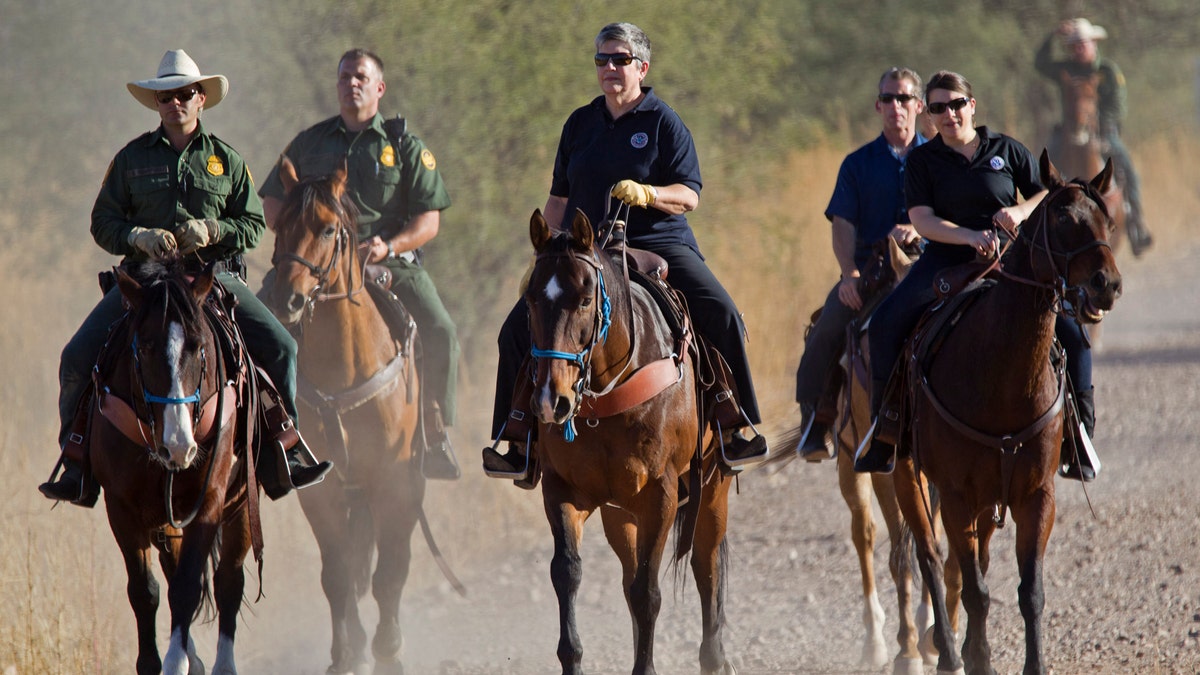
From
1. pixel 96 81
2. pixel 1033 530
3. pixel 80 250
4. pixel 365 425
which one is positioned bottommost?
pixel 1033 530

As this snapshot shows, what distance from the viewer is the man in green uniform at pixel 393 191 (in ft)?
30.5

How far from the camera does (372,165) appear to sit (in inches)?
372

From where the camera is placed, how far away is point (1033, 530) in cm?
671

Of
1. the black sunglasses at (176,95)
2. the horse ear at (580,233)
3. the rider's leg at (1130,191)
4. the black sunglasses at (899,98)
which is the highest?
the rider's leg at (1130,191)

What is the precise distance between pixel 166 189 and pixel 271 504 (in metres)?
4.63

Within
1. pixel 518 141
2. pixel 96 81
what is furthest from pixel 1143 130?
pixel 96 81

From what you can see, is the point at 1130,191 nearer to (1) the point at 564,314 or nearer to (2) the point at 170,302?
(1) the point at 564,314

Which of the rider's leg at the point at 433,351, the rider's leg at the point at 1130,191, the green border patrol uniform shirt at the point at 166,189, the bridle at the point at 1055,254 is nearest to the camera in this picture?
the bridle at the point at 1055,254

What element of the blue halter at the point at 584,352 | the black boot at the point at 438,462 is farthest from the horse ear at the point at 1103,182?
the black boot at the point at 438,462

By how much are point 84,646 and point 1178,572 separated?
21.3ft

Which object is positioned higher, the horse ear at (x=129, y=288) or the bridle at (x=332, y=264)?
the bridle at (x=332, y=264)

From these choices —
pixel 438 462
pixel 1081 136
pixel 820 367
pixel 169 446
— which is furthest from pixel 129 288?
pixel 1081 136

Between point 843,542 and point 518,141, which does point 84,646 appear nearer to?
point 843,542

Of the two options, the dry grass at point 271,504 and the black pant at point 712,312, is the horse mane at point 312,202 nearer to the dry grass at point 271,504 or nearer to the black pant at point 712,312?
the black pant at point 712,312
